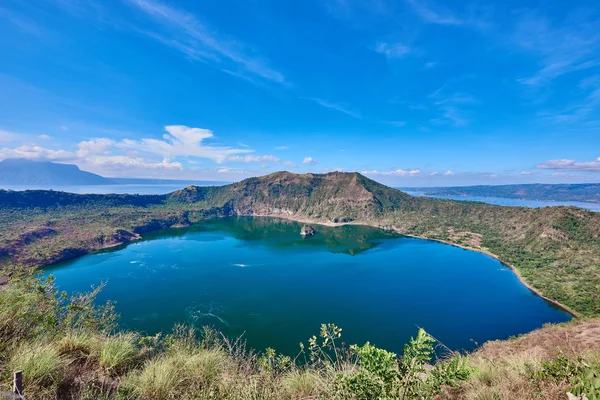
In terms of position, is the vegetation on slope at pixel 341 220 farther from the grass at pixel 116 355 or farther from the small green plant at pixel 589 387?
the small green plant at pixel 589 387

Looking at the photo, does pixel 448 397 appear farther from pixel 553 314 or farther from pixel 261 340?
pixel 553 314

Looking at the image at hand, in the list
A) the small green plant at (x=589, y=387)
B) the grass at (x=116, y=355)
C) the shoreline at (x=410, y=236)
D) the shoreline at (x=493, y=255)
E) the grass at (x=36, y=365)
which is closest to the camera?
the small green plant at (x=589, y=387)

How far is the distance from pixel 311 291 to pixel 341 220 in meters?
94.6

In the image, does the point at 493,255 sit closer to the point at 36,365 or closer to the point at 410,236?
the point at 410,236

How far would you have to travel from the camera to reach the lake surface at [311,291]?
37438 millimetres

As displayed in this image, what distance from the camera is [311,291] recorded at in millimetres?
52406

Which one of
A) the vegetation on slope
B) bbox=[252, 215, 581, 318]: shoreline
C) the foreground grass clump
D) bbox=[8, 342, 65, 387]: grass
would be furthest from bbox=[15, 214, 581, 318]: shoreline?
bbox=[8, 342, 65, 387]: grass

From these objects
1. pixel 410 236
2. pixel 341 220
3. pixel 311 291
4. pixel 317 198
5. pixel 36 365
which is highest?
pixel 36 365

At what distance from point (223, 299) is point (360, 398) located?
4857 centimetres

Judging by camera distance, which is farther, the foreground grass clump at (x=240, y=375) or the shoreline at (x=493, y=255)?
the shoreline at (x=493, y=255)

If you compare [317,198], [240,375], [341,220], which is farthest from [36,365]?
[317,198]

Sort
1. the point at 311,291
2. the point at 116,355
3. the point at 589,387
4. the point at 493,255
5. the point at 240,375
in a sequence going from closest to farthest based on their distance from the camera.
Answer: the point at 589,387, the point at 240,375, the point at 116,355, the point at 311,291, the point at 493,255

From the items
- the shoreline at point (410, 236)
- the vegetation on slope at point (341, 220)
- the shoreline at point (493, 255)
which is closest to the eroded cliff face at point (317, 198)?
the vegetation on slope at point (341, 220)

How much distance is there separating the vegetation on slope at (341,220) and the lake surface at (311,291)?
7.29 m
